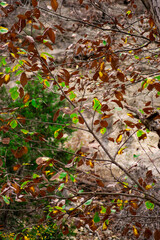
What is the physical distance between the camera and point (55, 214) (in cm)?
140

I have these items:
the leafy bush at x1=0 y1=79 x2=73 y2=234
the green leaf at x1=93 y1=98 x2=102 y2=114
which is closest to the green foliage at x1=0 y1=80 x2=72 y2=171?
the leafy bush at x1=0 y1=79 x2=73 y2=234

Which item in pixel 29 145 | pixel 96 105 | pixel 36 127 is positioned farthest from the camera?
pixel 36 127

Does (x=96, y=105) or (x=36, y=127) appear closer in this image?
(x=96, y=105)

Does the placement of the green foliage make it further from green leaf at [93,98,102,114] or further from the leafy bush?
green leaf at [93,98,102,114]

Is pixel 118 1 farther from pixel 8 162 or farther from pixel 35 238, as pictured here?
pixel 35 238

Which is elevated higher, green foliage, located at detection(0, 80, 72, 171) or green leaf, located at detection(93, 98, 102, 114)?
green leaf, located at detection(93, 98, 102, 114)

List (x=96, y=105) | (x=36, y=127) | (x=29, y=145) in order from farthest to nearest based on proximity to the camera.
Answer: (x=36, y=127)
(x=29, y=145)
(x=96, y=105)

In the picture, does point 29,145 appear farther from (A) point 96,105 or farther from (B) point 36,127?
(A) point 96,105

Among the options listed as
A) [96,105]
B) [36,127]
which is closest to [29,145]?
[36,127]

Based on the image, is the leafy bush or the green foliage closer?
the leafy bush

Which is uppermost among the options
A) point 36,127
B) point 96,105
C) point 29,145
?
point 96,105

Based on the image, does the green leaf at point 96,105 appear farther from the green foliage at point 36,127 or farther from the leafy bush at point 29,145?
the green foliage at point 36,127

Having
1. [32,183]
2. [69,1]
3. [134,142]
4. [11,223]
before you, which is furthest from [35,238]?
[69,1]

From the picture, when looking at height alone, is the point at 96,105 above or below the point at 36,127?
above
